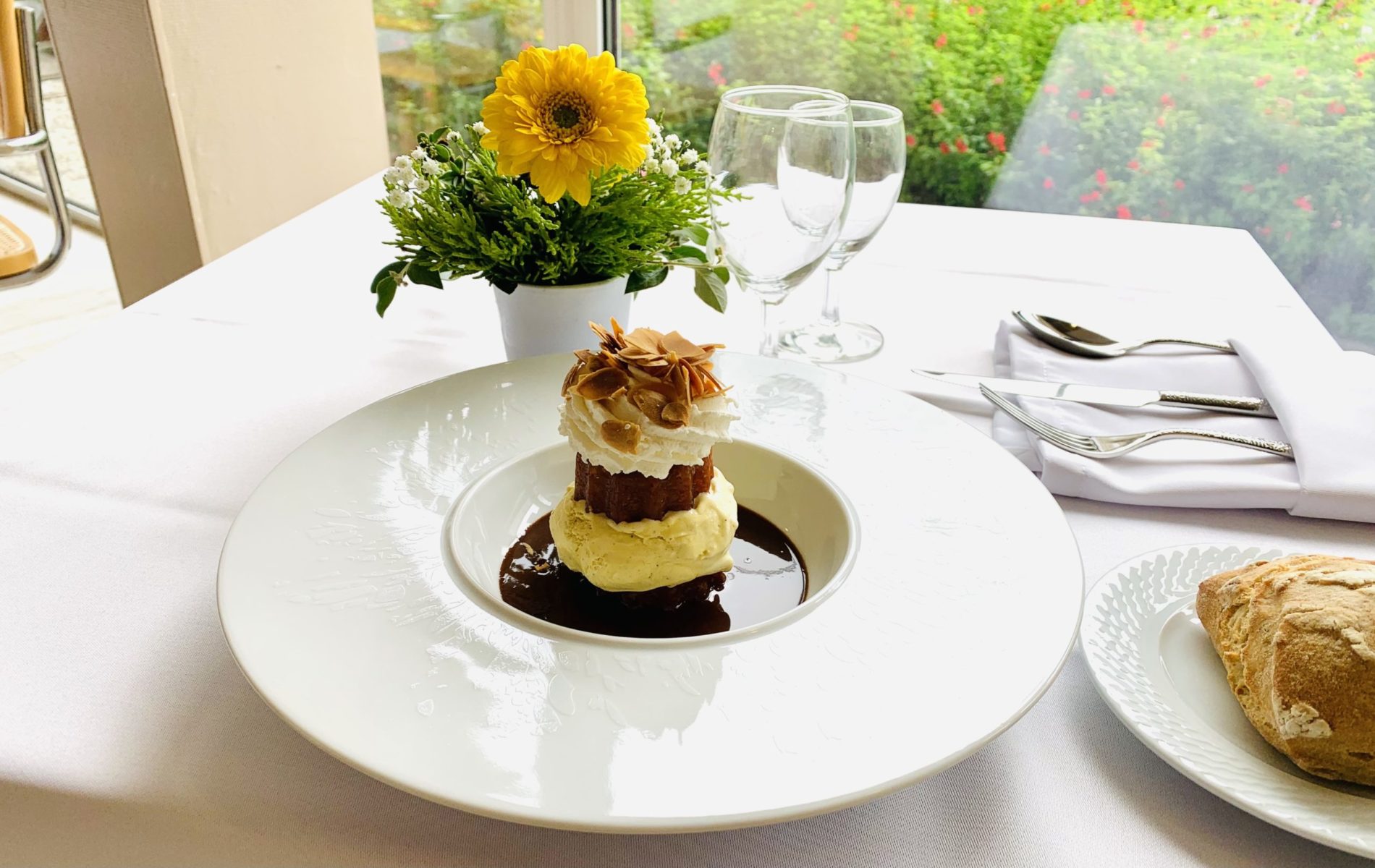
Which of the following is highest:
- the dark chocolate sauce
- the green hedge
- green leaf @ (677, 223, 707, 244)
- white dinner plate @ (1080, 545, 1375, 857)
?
green leaf @ (677, 223, 707, 244)

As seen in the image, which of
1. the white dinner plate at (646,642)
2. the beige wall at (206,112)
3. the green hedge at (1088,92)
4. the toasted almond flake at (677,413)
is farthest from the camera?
A: the green hedge at (1088,92)

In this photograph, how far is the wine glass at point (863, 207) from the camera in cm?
109

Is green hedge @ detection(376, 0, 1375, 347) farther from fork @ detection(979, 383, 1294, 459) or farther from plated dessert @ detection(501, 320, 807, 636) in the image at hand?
plated dessert @ detection(501, 320, 807, 636)

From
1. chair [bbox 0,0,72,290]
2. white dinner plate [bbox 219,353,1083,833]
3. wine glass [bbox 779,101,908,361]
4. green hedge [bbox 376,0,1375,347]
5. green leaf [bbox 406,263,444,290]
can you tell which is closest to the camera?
white dinner plate [bbox 219,353,1083,833]

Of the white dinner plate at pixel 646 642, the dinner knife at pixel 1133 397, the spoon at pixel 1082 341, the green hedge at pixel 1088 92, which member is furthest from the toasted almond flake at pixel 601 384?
the green hedge at pixel 1088 92

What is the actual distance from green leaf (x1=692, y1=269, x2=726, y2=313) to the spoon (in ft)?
1.23

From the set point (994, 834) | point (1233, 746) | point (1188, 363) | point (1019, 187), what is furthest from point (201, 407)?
point (1019, 187)

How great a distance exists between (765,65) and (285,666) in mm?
2761

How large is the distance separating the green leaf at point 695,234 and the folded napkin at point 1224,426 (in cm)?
37

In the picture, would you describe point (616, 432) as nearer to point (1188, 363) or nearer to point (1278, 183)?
point (1188, 363)

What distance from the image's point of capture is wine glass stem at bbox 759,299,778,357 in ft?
3.58

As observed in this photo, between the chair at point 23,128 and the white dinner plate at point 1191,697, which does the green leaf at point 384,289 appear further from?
the chair at point 23,128

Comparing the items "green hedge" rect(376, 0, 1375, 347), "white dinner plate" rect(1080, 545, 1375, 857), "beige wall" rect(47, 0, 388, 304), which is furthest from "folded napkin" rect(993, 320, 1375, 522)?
"beige wall" rect(47, 0, 388, 304)

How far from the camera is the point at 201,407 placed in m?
1.02
